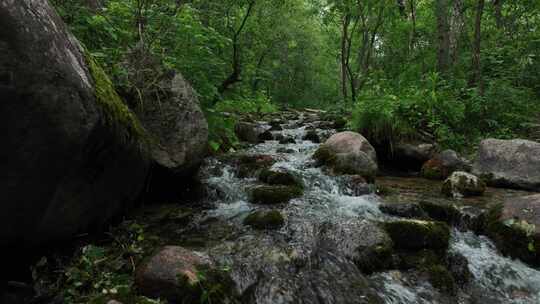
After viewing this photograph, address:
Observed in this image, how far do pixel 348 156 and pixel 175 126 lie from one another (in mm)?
4814

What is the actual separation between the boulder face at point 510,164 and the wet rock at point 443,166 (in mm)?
417

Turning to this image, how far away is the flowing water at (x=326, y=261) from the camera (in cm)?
393

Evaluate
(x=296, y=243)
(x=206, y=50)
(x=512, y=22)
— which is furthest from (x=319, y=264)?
(x=512, y=22)

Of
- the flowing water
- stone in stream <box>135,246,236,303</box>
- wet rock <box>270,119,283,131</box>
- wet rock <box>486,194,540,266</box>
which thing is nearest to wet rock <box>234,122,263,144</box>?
wet rock <box>270,119,283,131</box>

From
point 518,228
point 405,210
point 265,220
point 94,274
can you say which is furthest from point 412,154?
point 94,274

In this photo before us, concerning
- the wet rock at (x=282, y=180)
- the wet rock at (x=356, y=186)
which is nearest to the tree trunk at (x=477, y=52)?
the wet rock at (x=356, y=186)

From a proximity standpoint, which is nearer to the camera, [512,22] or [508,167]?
[508,167]

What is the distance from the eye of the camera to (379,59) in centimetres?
2067

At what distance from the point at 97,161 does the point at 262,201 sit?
341 cm

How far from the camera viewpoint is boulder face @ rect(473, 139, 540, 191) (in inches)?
293

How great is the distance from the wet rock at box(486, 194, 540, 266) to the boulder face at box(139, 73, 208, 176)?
5.04 metres

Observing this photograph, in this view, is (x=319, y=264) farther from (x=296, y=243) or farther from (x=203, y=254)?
(x=203, y=254)

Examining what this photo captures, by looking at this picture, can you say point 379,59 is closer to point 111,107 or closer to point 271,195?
point 271,195

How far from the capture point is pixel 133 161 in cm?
446
